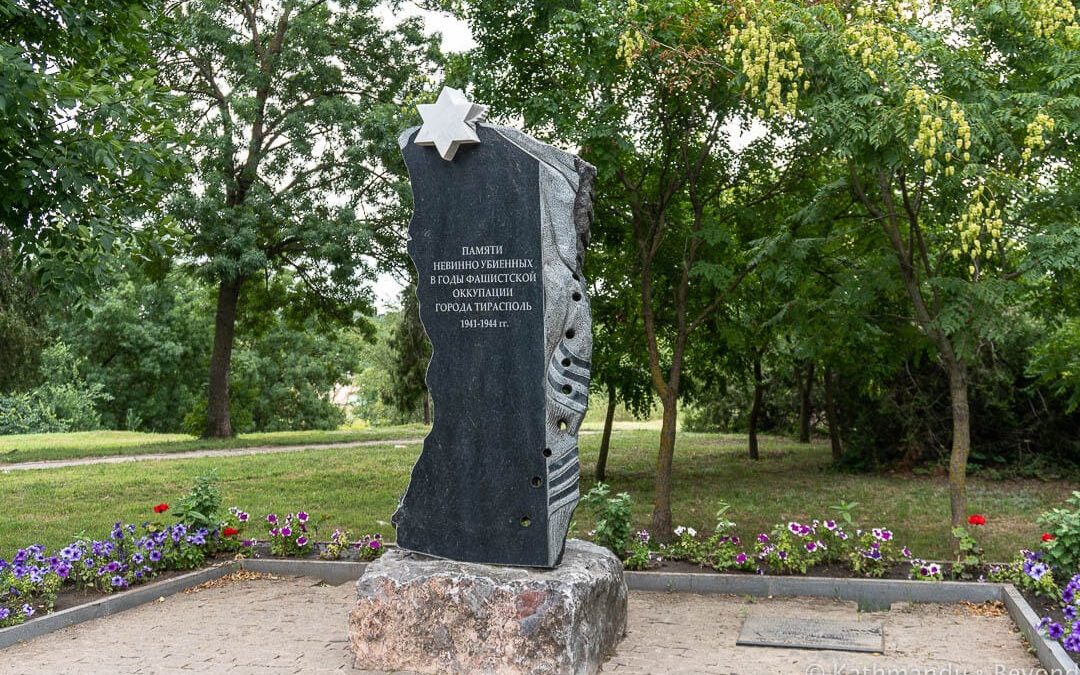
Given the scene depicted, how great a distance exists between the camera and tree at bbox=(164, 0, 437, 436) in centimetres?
1997

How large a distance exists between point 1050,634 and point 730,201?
239 inches

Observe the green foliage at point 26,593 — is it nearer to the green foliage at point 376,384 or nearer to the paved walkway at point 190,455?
the paved walkway at point 190,455

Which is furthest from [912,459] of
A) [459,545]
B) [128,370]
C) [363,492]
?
[128,370]

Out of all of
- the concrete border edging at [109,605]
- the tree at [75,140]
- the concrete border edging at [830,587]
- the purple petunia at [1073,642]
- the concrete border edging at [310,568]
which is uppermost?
the tree at [75,140]

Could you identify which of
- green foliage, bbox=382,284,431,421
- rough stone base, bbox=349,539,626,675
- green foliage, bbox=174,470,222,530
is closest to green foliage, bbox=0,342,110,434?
green foliage, bbox=382,284,431,421

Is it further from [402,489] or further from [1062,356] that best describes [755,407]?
[402,489]

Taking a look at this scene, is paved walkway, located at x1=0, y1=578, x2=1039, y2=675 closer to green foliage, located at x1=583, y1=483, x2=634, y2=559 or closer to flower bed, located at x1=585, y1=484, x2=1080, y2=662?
flower bed, located at x1=585, y1=484, x2=1080, y2=662

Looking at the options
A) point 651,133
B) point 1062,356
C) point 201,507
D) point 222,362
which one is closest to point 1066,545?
point 651,133

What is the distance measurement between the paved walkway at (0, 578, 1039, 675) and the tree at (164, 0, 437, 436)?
13.5 m

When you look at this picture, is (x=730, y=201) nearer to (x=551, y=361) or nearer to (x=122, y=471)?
(x=551, y=361)

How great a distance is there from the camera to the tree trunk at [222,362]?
73.5 ft

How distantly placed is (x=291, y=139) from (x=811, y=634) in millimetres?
17368

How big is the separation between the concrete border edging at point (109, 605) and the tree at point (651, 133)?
173 inches

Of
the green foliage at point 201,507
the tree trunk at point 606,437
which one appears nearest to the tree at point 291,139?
the tree trunk at point 606,437
